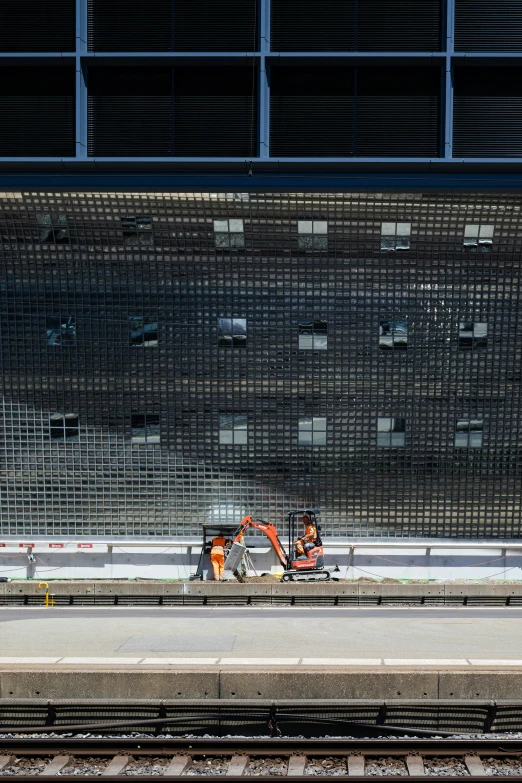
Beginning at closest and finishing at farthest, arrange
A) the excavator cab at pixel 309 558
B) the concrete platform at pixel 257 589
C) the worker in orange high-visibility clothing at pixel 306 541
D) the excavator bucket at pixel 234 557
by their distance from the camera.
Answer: the concrete platform at pixel 257 589 < the excavator cab at pixel 309 558 < the excavator bucket at pixel 234 557 < the worker in orange high-visibility clothing at pixel 306 541

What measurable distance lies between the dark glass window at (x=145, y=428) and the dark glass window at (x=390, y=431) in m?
6.69

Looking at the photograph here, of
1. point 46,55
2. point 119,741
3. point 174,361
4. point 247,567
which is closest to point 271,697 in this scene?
point 119,741

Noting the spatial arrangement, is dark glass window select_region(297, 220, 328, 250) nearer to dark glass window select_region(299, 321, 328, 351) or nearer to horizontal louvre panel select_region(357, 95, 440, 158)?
dark glass window select_region(299, 321, 328, 351)

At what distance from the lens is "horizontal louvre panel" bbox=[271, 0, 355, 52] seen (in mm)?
26031

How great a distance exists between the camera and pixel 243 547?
87.5 ft

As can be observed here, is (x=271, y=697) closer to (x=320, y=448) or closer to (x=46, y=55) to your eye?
(x=320, y=448)

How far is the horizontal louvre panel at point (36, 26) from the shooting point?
26328mm

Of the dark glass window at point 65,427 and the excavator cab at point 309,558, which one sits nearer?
the excavator cab at point 309,558

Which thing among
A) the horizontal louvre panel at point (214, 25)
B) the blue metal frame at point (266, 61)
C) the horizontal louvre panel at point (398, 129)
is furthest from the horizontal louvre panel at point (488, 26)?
the horizontal louvre panel at point (214, 25)

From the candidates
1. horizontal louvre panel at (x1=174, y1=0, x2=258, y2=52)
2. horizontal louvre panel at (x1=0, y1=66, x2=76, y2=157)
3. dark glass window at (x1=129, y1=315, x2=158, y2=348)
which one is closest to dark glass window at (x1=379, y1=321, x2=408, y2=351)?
dark glass window at (x1=129, y1=315, x2=158, y2=348)

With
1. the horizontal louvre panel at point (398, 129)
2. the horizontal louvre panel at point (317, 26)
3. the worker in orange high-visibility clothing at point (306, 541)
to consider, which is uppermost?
the horizontal louvre panel at point (317, 26)

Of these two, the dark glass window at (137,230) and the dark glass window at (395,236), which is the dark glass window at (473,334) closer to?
the dark glass window at (395,236)

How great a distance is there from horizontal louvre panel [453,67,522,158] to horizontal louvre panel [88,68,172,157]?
798 centimetres

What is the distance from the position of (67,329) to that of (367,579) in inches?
456
